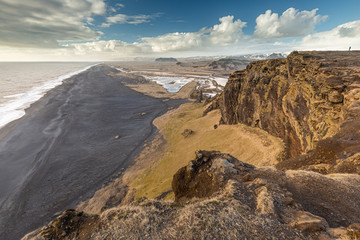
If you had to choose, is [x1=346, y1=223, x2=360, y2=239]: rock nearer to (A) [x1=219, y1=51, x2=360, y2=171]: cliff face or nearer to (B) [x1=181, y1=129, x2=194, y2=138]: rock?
(A) [x1=219, y1=51, x2=360, y2=171]: cliff face

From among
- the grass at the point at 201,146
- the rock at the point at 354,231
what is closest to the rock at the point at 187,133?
the grass at the point at 201,146

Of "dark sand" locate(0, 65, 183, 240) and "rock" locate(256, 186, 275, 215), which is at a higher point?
"rock" locate(256, 186, 275, 215)

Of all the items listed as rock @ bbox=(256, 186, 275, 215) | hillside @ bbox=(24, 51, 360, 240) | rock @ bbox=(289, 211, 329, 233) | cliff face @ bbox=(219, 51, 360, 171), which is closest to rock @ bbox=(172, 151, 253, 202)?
hillside @ bbox=(24, 51, 360, 240)

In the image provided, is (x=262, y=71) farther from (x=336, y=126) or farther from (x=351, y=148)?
(x=351, y=148)

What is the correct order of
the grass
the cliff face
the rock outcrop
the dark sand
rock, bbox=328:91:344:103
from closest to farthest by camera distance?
the rock outcrop → the cliff face → rock, bbox=328:91:344:103 → the dark sand → the grass

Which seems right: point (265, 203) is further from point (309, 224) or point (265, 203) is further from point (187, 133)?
point (187, 133)

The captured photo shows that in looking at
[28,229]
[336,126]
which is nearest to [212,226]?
[336,126]

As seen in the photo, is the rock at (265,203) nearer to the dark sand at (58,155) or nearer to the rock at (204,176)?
the rock at (204,176)
